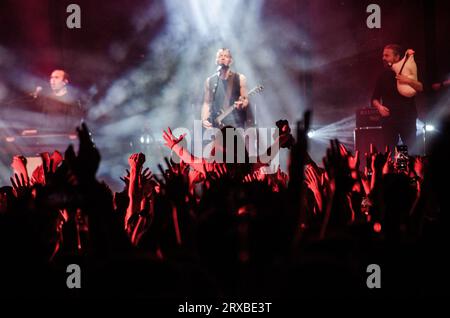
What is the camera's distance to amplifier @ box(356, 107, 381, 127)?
7.52 metres

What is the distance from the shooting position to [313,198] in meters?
3.01

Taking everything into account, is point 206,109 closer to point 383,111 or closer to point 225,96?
point 225,96

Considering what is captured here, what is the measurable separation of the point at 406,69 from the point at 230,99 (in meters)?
3.13

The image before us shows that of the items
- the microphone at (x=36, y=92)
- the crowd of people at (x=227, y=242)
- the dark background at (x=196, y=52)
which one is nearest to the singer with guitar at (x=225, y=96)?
the dark background at (x=196, y=52)

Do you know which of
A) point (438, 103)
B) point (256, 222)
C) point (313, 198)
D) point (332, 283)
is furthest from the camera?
point (438, 103)

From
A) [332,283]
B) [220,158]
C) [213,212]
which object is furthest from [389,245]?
[220,158]

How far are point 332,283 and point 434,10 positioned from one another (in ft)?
24.7

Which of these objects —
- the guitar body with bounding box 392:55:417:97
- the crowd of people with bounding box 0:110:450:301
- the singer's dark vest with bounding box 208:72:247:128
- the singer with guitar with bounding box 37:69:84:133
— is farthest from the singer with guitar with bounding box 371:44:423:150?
the crowd of people with bounding box 0:110:450:301

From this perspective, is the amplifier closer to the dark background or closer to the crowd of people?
the dark background

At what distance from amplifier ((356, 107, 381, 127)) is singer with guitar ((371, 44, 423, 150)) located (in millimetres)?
158

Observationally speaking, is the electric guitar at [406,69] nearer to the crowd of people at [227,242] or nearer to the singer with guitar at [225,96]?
the singer with guitar at [225,96]

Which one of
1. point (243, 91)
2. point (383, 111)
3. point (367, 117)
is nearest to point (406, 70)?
point (383, 111)

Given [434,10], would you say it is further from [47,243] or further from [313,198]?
[47,243]

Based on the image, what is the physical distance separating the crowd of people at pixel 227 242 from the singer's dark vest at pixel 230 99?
546cm
